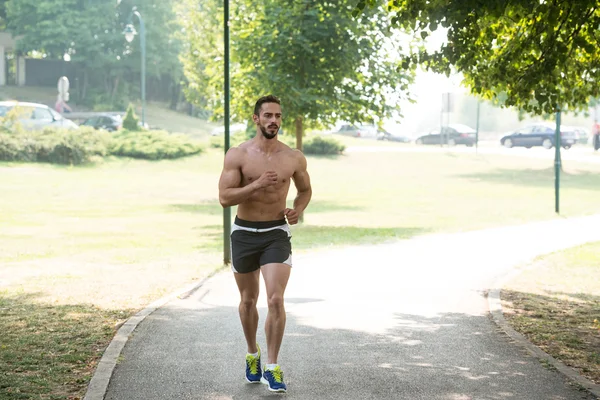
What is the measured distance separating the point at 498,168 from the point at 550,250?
30.7 meters

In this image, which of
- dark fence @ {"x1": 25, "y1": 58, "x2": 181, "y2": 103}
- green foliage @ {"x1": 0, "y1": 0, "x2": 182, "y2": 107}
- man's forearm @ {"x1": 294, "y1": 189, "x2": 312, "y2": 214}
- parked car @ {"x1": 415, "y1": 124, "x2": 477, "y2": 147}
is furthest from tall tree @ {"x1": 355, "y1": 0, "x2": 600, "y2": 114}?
dark fence @ {"x1": 25, "y1": 58, "x2": 181, "y2": 103}

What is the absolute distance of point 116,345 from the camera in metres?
8.96

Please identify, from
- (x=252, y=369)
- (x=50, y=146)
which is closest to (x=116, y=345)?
(x=252, y=369)

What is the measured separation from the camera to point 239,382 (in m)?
7.56

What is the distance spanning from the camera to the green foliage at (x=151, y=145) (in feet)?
151

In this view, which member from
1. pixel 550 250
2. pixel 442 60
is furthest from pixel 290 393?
pixel 550 250

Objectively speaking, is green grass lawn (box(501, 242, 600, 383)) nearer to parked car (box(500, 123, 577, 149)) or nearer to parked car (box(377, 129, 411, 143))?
parked car (box(500, 123, 577, 149))

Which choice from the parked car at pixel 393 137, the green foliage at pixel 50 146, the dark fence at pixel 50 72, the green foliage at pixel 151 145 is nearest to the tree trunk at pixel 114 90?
the dark fence at pixel 50 72

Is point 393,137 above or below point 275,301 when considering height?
below

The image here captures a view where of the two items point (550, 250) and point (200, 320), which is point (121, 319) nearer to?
point (200, 320)

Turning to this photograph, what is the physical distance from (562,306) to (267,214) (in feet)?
18.9

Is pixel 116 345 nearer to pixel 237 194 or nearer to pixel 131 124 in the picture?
pixel 237 194

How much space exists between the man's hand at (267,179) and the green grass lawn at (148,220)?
195 centimetres

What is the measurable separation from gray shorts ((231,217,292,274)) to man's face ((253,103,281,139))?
2.11 feet
